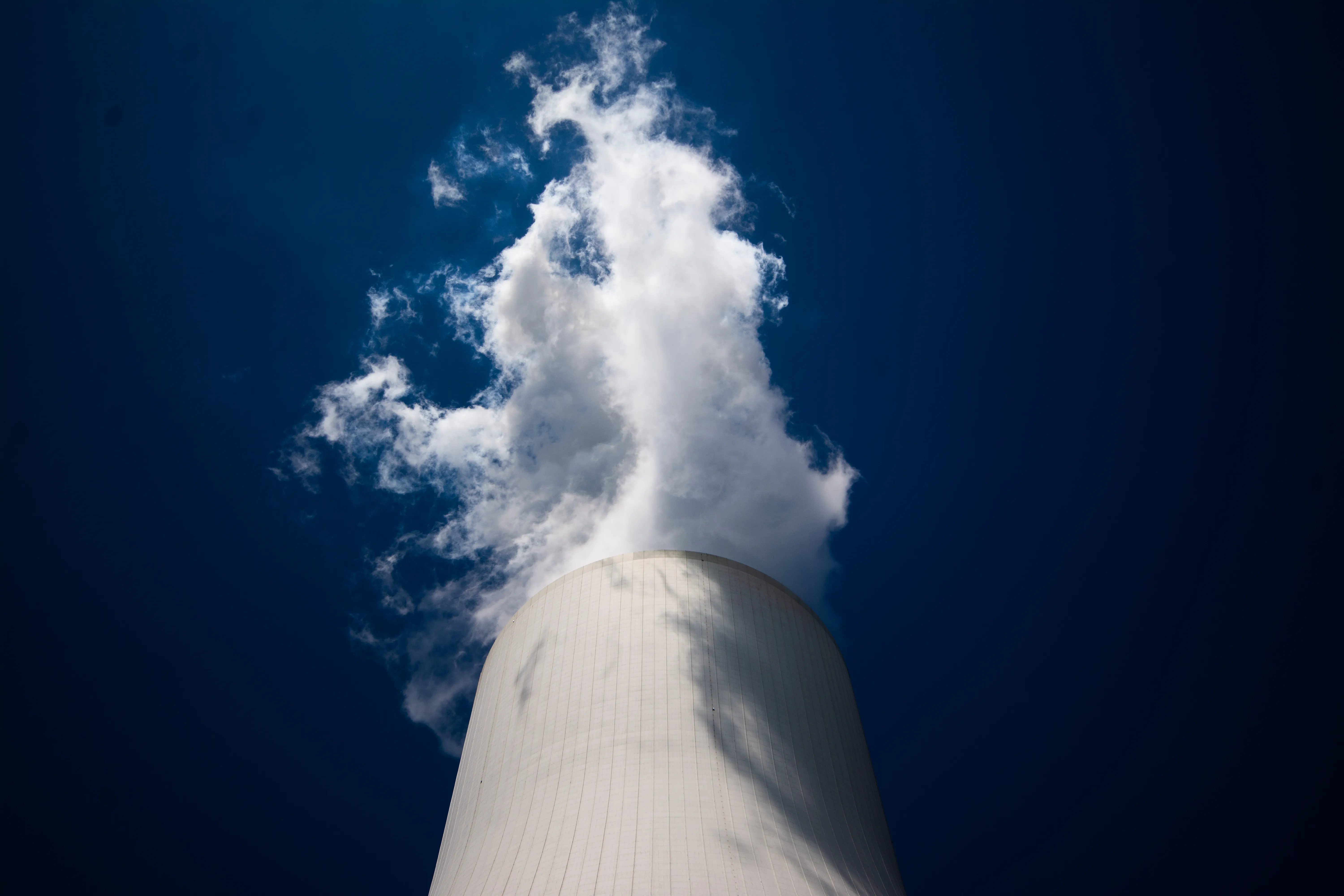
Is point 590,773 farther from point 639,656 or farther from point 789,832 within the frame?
point 789,832

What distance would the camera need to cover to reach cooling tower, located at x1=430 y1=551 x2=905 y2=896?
1377 cm

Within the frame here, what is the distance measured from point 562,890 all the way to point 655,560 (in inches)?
328

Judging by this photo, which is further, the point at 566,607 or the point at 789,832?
the point at 566,607

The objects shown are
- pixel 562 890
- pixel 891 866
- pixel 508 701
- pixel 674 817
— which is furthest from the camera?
pixel 508 701

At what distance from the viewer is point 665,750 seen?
51.8 feet

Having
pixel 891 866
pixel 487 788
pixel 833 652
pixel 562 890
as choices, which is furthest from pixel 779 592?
pixel 562 890

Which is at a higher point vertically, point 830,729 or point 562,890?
point 830,729

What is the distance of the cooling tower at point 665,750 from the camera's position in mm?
13773

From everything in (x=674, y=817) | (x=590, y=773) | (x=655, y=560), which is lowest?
(x=674, y=817)

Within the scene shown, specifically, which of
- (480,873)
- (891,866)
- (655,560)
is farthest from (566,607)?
(891,866)

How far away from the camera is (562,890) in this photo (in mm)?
12938

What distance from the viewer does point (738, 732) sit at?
1644cm

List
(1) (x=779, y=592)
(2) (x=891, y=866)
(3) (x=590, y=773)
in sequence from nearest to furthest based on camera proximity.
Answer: (3) (x=590, y=773)
(2) (x=891, y=866)
(1) (x=779, y=592)

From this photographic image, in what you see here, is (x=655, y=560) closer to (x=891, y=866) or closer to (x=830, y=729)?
(x=830, y=729)
